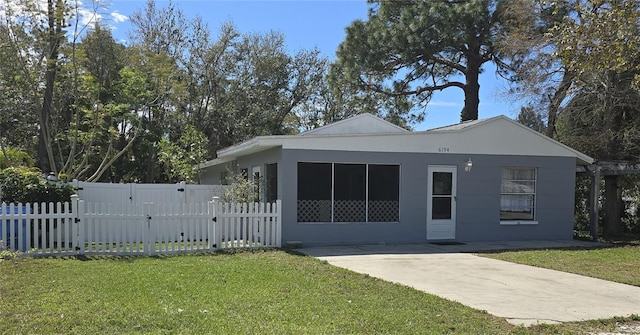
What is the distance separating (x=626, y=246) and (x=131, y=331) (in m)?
12.6

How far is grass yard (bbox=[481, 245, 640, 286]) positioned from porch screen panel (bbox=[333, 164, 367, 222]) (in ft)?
10.6

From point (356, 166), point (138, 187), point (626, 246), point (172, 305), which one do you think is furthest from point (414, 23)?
point (172, 305)

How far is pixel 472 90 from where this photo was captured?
2117 cm

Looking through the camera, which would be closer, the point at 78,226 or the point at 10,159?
the point at 78,226

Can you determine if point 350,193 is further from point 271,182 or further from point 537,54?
point 537,54

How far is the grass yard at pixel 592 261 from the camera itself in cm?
856

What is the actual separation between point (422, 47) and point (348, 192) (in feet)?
31.8

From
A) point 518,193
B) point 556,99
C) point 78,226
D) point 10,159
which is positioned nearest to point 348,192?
point 518,193

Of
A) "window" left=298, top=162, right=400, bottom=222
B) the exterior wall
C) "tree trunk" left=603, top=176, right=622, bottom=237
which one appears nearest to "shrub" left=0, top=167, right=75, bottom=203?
the exterior wall

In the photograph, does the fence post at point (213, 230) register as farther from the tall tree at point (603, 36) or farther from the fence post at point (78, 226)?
the tall tree at point (603, 36)

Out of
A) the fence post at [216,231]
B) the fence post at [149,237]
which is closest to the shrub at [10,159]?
the fence post at [149,237]

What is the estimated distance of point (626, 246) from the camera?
12812 millimetres

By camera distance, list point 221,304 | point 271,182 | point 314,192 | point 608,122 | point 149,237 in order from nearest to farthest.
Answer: point 221,304 → point 149,237 → point 314,192 → point 271,182 → point 608,122

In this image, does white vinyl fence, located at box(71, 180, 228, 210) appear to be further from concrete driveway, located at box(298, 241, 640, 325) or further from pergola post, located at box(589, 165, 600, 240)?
pergola post, located at box(589, 165, 600, 240)
